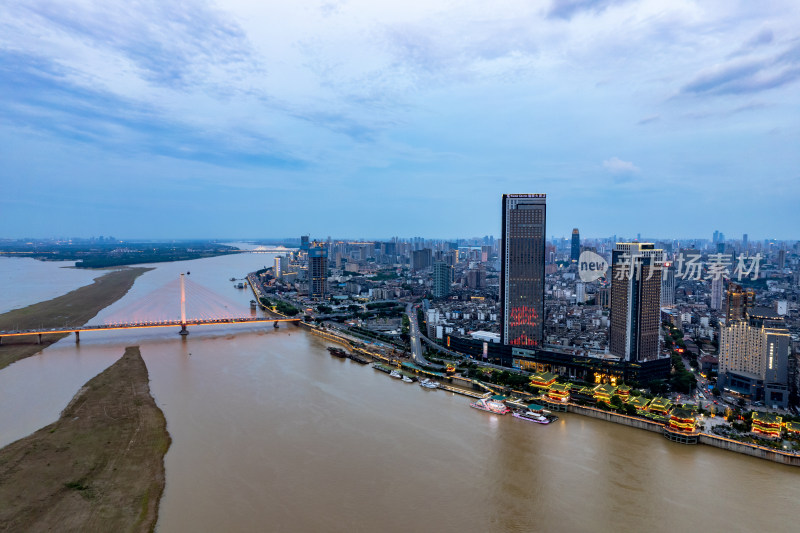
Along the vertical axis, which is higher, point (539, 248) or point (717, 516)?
point (539, 248)

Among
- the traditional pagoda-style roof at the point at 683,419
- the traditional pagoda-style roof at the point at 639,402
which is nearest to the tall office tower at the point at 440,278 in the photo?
the traditional pagoda-style roof at the point at 639,402

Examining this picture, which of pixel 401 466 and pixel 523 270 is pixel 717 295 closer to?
pixel 523 270

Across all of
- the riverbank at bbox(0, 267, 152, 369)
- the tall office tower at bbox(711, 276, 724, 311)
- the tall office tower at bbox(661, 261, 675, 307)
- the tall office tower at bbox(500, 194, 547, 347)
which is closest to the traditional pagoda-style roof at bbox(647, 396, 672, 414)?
the tall office tower at bbox(500, 194, 547, 347)

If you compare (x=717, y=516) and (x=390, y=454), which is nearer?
(x=717, y=516)

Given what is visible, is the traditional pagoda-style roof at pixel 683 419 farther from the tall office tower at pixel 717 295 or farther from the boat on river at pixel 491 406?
the tall office tower at pixel 717 295

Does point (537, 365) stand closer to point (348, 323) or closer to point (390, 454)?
point (390, 454)

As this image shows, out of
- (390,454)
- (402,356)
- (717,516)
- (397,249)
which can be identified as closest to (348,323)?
(402,356)
